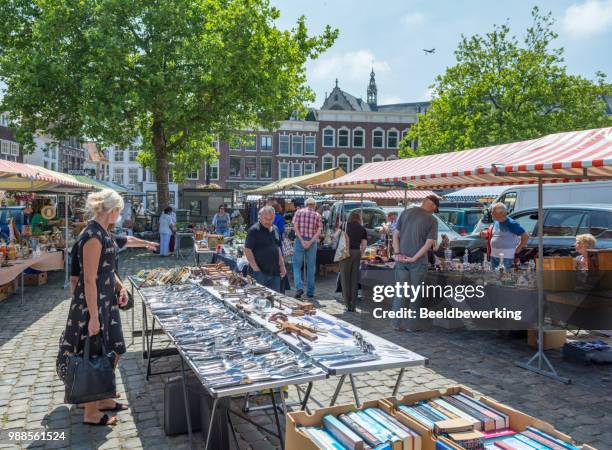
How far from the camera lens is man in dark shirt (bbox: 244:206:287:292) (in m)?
6.46

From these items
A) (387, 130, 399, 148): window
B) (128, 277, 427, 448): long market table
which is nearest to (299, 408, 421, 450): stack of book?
(128, 277, 427, 448): long market table

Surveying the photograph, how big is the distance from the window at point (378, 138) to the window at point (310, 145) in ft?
18.1

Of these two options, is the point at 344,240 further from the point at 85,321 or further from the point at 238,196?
the point at 238,196

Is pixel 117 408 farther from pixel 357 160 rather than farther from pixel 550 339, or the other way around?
pixel 357 160

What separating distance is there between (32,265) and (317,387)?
6.99m

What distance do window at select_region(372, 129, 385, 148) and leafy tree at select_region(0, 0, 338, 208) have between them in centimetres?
2915

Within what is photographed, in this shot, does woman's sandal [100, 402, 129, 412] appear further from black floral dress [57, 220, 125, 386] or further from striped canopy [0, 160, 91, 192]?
striped canopy [0, 160, 91, 192]

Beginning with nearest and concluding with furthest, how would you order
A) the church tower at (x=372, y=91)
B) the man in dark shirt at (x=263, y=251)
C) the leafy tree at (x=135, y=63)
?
the man in dark shirt at (x=263, y=251)
the leafy tree at (x=135, y=63)
the church tower at (x=372, y=91)

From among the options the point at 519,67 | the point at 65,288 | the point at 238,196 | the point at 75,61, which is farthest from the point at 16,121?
the point at 238,196

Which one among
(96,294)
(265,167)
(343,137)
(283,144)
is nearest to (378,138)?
(343,137)

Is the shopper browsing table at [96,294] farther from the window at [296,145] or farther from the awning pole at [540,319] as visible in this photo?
the window at [296,145]

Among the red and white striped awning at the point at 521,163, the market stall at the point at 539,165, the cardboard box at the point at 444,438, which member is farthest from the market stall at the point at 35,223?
the cardboard box at the point at 444,438

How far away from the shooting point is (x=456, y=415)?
96.1 inches

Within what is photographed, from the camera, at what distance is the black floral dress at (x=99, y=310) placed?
152 inches
